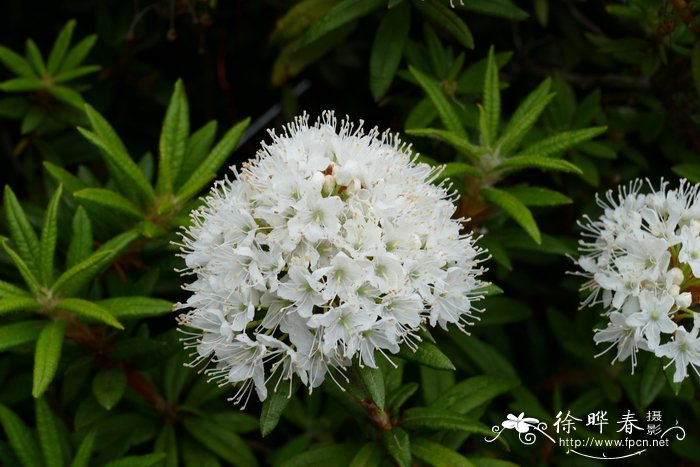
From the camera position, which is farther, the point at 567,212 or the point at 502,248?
the point at 567,212

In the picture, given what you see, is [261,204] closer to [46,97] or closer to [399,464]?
[399,464]

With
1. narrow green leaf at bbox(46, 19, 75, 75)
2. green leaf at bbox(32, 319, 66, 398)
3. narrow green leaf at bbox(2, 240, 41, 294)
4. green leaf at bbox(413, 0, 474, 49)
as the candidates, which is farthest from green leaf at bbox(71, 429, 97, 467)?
green leaf at bbox(413, 0, 474, 49)

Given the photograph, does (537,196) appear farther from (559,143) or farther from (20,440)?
(20,440)

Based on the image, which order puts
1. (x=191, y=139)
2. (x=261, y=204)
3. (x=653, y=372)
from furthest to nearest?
1. (x=191, y=139)
2. (x=653, y=372)
3. (x=261, y=204)

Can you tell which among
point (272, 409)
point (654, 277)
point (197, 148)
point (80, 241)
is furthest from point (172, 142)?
point (654, 277)

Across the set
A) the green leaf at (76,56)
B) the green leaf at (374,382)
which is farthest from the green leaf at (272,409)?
the green leaf at (76,56)

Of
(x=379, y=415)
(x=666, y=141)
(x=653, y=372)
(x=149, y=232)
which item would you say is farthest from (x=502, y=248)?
(x=149, y=232)

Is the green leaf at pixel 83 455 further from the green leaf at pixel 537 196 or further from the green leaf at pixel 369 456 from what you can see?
the green leaf at pixel 537 196
